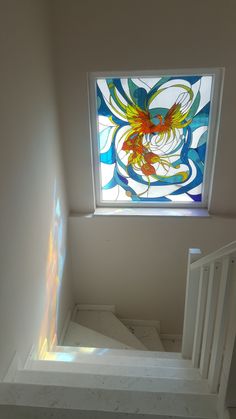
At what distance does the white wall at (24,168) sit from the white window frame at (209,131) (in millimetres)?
362

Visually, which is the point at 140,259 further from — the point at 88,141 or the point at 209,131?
the point at 209,131

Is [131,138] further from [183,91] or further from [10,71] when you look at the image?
[10,71]

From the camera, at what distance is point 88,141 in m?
2.62

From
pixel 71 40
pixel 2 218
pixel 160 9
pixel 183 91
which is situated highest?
pixel 160 9

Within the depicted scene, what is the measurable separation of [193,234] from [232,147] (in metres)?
0.80

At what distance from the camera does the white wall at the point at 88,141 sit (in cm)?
217

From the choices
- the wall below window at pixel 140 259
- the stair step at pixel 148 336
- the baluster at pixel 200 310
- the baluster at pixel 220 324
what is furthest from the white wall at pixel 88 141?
the baluster at pixel 220 324

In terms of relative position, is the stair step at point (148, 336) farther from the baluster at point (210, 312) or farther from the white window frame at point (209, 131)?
the baluster at point (210, 312)

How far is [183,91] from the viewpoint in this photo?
97.3 inches

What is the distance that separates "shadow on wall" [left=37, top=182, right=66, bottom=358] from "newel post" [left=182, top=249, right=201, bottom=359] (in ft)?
3.12

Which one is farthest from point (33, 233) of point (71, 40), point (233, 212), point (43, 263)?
point (233, 212)

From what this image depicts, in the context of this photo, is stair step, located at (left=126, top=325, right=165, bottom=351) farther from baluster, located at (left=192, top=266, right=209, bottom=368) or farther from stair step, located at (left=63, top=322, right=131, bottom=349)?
baluster, located at (left=192, top=266, right=209, bottom=368)

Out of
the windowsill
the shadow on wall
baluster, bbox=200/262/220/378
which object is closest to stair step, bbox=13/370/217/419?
baluster, bbox=200/262/220/378

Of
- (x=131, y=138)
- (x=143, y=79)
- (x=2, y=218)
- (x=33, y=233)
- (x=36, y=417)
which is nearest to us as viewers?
(x=36, y=417)
